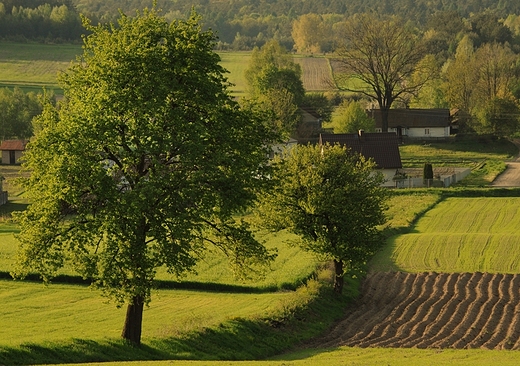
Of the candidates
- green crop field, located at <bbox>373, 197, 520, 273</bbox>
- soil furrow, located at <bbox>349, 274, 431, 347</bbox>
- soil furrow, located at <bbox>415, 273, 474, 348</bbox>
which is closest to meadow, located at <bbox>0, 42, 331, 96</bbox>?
green crop field, located at <bbox>373, 197, 520, 273</bbox>

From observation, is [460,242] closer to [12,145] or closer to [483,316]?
[483,316]

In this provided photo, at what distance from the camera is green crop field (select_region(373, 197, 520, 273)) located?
5184cm

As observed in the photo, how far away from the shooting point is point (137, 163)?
97.9 feet

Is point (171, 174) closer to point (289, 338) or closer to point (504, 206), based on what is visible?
point (289, 338)

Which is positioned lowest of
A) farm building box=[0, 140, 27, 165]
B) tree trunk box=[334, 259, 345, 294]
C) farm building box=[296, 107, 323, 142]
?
tree trunk box=[334, 259, 345, 294]

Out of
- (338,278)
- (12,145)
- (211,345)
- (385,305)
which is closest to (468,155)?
(12,145)

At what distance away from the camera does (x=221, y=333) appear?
33750mm

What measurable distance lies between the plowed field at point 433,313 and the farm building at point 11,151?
6127cm

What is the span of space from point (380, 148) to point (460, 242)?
3159 cm

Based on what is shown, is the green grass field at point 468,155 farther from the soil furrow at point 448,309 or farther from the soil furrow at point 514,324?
the soil furrow at point 514,324

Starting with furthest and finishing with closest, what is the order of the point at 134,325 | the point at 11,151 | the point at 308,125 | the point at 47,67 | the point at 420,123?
1. the point at 47,67
2. the point at 308,125
3. the point at 420,123
4. the point at 11,151
5. the point at 134,325

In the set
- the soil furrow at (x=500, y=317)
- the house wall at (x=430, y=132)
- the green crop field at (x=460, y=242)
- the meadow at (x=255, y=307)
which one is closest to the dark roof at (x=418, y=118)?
the house wall at (x=430, y=132)

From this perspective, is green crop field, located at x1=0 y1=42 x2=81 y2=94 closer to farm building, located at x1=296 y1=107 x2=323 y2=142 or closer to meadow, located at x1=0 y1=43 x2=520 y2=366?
farm building, located at x1=296 y1=107 x2=323 y2=142

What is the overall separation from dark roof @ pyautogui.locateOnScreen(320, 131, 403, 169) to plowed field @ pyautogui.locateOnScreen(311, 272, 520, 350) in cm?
3735
